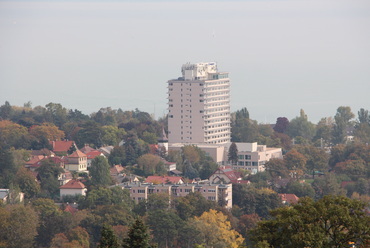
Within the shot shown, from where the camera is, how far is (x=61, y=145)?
84.6m

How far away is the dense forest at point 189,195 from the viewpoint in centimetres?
3253

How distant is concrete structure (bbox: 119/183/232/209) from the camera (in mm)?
67000

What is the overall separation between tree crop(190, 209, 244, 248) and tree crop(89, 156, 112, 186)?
1218cm

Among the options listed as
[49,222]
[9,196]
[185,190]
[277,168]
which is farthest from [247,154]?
[49,222]

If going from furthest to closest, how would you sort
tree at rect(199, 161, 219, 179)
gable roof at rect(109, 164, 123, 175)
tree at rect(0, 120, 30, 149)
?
1. tree at rect(0, 120, 30, 149)
2. tree at rect(199, 161, 219, 179)
3. gable roof at rect(109, 164, 123, 175)

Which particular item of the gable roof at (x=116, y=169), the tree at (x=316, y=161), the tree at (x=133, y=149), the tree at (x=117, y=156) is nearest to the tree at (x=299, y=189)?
the tree at (x=316, y=161)

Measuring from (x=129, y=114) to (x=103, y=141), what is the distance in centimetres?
2553

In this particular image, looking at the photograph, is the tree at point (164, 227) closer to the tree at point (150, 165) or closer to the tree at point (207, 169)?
the tree at point (207, 169)

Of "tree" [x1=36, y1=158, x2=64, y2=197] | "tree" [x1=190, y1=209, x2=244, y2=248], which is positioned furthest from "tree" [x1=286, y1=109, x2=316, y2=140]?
"tree" [x1=190, y1=209, x2=244, y2=248]

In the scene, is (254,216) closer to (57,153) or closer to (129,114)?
(57,153)

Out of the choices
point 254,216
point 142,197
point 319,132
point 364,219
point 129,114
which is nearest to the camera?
point 364,219

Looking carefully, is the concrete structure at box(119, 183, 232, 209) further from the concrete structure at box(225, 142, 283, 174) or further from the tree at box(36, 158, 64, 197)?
the concrete structure at box(225, 142, 283, 174)

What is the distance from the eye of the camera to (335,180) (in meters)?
72.1

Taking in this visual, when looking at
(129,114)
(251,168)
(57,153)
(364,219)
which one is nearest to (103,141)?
(57,153)
